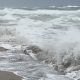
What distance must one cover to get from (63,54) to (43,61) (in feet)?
2.99

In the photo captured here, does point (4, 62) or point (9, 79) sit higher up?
point (4, 62)

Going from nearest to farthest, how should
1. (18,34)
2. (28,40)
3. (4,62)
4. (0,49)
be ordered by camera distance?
(4,62)
(0,49)
(28,40)
(18,34)

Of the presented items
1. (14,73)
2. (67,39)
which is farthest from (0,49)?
(14,73)

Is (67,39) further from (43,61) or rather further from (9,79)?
(9,79)

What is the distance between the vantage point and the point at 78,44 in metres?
14.2

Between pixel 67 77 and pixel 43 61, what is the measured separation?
2.34 metres

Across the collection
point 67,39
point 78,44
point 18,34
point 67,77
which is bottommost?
point 67,77

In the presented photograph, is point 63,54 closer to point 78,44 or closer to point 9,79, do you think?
point 78,44

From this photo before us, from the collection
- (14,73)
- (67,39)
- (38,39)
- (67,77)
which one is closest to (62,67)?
(67,77)

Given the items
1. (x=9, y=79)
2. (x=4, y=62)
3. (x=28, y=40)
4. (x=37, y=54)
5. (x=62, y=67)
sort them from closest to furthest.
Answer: (x=9, y=79) → (x=62, y=67) → (x=4, y=62) → (x=37, y=54) → (x=28, y=40)

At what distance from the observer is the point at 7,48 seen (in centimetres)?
1582

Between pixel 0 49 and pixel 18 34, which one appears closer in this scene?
pixel 0 49

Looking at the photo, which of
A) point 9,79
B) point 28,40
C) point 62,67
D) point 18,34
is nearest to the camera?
point 9,79

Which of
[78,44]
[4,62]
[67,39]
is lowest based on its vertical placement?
[4,62]
